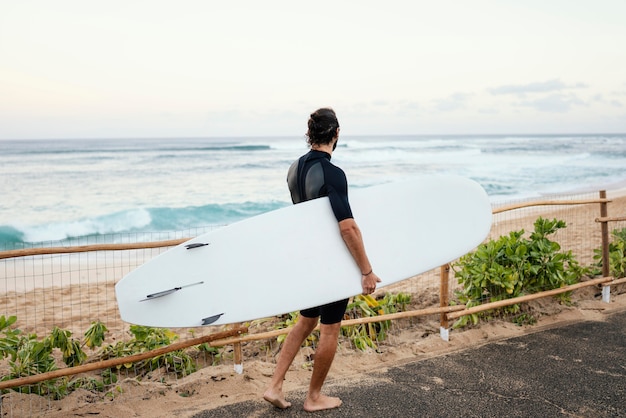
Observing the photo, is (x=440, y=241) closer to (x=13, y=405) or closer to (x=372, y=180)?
(x=13, y=405)

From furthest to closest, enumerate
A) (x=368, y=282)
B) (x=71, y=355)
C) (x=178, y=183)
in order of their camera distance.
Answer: (x=178, y=183), (x=71, y=355), (x=368, y=282)

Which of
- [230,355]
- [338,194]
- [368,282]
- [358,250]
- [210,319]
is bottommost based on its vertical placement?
[230,355]

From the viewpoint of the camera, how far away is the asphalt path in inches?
102

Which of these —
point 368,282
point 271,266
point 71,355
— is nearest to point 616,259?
point 368,282

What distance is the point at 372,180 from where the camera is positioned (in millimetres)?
20859

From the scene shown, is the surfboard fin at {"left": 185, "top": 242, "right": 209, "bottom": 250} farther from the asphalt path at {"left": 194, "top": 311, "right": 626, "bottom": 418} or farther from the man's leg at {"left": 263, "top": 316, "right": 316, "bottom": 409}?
the asphalt path at {"left": 194, "top": 311, "right": 626, "bottom": 418}

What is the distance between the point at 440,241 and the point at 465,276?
4.40 feet

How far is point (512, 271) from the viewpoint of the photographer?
13.0 feet

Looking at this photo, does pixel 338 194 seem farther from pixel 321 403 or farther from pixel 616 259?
pixel 616 259

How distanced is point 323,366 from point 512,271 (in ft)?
6.84

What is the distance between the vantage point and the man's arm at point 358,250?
232 centimetres

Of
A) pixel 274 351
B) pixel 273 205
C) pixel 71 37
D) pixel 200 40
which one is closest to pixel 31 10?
pixel 71 37

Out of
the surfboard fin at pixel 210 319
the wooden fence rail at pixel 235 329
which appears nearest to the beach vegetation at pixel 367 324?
the wooden fence rail at pixel 235 329

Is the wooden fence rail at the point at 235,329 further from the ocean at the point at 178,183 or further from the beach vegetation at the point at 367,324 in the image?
the ocean at the point at 178,183
